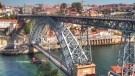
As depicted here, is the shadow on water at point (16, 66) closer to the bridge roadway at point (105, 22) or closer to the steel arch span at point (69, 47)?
the steel arch span at point (69, 47)

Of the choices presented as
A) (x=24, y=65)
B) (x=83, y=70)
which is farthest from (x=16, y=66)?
(x=83, y=70)

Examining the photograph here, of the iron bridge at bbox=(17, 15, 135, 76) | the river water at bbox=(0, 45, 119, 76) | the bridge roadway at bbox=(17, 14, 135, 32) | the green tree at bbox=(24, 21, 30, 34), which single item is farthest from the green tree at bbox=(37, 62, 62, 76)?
the green tree at bbox=(24, 21, 30, 34)

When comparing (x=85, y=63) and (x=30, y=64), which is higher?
(x=85, y=63)

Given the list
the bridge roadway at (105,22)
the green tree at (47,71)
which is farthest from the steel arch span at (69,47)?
the green tree at (47,71)

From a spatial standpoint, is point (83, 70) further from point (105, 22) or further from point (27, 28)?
point (27, 28)

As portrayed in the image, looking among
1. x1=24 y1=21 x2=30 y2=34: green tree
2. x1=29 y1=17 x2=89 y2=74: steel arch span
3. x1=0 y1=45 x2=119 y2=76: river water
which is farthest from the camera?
x1=24 y1=21 x2=30 y2=34: green tree

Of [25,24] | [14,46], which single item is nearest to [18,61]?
[14,46]

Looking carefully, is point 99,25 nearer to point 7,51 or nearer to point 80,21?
point 80,21

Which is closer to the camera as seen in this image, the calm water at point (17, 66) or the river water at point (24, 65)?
the river water at point (24, 65)

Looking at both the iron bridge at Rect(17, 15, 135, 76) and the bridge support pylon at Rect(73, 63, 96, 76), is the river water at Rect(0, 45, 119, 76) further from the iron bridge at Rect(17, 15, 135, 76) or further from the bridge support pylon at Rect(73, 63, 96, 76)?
the bridge support pylon at Rect(73, 63, 96, 76)

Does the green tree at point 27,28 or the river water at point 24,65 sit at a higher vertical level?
the green tree at point 27,28

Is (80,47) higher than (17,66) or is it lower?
higher
